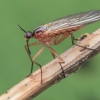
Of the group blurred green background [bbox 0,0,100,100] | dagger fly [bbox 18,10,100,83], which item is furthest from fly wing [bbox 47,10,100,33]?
blurred green background [bbox 0,0,100,100]

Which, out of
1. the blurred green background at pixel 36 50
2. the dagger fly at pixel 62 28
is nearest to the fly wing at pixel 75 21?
the dagger fly at pixel 62 28

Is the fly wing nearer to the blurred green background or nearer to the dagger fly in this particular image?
the dagger fly

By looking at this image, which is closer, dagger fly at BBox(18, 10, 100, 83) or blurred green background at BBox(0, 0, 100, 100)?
dagger fly at BBox(18, 10, 100, 83)

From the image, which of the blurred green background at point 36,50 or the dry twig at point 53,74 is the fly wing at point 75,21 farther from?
the blurred green background at point 36,50

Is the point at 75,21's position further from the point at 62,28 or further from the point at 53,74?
the point at 53,74

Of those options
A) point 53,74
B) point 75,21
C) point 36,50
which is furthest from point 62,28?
point 36,50

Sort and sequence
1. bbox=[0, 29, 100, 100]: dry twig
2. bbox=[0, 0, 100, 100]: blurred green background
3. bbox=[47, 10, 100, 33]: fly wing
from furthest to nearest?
bbox=[0, 0, 100, 100]: blurred green background
bbox=[47, 10, 100, 33]: fly wing
bbox=[0, 29, 100, 100]: dry twig

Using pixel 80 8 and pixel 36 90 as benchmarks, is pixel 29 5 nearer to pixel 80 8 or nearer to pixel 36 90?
pixel 80 8
